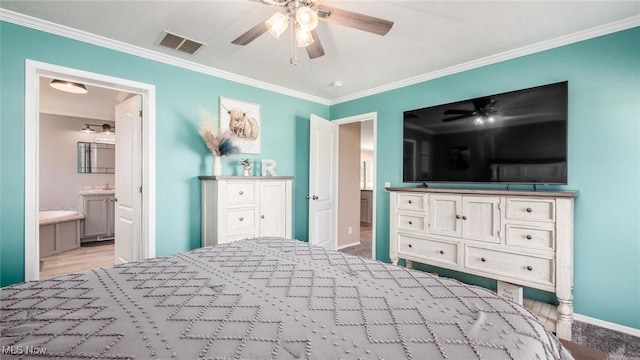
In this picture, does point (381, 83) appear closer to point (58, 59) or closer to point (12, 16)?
point (58, 59)

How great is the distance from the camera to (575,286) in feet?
7.84

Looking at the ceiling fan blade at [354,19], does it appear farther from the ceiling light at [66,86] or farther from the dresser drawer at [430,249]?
the ceiling light at [66,86]

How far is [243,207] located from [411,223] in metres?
1.79

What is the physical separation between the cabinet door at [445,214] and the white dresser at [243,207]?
64.4 inches

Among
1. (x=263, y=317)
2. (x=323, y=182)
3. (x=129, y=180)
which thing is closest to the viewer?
(x=263, y=317)

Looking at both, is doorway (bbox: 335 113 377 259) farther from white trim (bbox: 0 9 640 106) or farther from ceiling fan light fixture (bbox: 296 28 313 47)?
ceiling fan light fixture (bbox: 296 28 313 47)

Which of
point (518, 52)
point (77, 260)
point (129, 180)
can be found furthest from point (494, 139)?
point (77, 260)

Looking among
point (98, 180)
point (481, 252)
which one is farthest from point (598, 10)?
point (98, 180)

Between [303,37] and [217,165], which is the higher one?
[303,37]

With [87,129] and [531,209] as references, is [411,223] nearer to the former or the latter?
[531,209]

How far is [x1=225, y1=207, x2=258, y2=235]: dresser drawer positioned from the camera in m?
2.91

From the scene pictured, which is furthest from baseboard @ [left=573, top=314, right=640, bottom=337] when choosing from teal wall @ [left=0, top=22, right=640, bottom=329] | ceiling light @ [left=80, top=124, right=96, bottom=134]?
ceiling light @ [left=80, top=124, right=96, bottom=134]

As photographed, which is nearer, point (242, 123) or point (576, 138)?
point (576, 138)

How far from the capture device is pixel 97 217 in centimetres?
509
